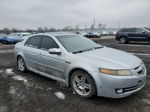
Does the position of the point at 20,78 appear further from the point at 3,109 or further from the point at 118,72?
the point at 118,72

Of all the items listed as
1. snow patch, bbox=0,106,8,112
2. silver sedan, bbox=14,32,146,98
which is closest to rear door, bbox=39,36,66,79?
silver sedan, bbox=14,32,146,98

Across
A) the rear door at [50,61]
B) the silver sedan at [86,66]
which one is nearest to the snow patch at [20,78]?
the silver sedan at [86,66]

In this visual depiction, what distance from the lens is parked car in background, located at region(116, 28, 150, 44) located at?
15.4 m

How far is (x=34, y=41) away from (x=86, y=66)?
2.59 metres

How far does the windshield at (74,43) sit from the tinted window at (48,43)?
0.20 metres

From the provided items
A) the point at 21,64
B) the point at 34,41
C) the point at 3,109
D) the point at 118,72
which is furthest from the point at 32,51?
the point at 118,72

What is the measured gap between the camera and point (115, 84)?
3.21m

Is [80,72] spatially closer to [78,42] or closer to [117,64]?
[117,64]

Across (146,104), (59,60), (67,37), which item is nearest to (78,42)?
(67,37)

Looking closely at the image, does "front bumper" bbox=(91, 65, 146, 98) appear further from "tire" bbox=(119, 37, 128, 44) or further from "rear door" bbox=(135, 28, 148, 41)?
"tire" bbox=(119, 37, 128, 44)

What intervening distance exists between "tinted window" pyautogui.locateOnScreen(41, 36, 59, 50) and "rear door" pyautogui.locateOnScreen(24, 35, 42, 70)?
229 millimetres

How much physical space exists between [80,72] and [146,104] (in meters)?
1.56

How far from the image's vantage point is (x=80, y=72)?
3.69m

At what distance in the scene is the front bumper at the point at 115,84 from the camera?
3203mm
